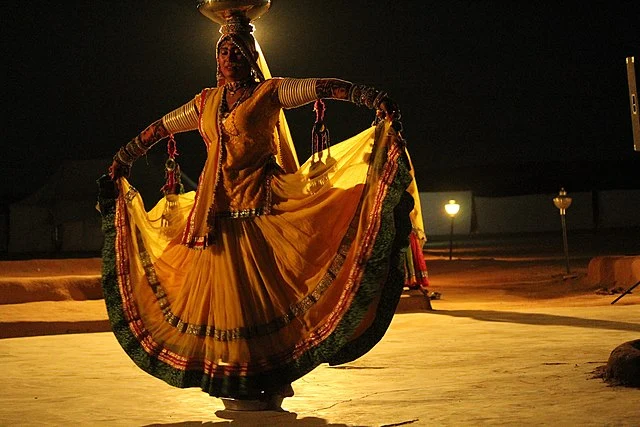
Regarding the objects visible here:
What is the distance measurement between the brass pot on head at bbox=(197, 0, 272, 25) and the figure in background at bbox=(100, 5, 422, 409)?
4 centimetres

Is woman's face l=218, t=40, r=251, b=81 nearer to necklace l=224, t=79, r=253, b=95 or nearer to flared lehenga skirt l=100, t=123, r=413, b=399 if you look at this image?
necklace l=224, t=79, r=253, b=95

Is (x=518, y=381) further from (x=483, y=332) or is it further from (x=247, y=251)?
(x=483, y=332)

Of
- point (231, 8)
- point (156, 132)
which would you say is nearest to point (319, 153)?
point (231, 8)

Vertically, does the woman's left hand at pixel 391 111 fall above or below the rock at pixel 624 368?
above

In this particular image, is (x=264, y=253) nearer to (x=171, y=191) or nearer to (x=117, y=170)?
(x=171, y=191)

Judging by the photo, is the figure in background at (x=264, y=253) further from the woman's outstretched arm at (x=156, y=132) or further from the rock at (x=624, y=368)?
the rock at (x=624, y=368)

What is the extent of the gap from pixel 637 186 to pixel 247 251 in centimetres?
4762

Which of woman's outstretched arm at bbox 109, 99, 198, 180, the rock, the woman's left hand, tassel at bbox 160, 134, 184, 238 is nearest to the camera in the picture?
the woman's left hand

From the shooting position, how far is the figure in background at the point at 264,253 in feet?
15.9

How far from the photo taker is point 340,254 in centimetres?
502

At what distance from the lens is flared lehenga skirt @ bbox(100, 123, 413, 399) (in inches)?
191

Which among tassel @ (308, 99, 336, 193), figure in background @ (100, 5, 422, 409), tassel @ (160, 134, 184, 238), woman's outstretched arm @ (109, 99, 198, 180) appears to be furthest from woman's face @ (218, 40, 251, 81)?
tassel @ (160, 134, 184, 238)

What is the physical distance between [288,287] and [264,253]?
23cm

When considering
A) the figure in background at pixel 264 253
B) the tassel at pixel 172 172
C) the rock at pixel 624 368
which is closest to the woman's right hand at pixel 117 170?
the tassel at pixel 172 172
